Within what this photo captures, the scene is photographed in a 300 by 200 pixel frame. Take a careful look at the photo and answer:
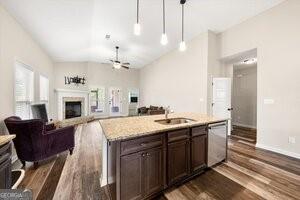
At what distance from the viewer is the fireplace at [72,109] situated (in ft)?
26.0

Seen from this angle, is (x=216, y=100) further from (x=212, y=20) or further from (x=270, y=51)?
(x=212, y=20)

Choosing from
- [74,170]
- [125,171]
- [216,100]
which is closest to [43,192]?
[74,170]

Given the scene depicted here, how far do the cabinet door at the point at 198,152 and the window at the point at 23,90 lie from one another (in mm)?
3874

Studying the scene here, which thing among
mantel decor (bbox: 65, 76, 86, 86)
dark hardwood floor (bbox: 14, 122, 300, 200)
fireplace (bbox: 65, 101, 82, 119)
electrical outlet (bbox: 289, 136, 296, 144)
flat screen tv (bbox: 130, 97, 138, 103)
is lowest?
dark hardwood floor (bbox: 14, 122, 300, 200)

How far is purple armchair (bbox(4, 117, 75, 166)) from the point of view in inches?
102

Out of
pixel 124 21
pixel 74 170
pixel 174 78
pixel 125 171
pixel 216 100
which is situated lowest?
pixel 74 170

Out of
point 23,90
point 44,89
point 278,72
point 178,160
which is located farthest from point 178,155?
point 44,89

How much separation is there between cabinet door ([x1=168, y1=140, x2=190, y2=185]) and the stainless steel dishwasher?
588 millimetres

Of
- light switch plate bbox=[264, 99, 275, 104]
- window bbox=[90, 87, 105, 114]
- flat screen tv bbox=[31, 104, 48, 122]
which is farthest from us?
window bbox=[90, 87, 105, 114]

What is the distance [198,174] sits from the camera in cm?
252

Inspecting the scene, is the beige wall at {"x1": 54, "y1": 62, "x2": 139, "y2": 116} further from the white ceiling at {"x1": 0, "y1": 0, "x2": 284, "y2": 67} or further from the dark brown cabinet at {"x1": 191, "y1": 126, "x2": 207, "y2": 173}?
the dark brown cabinet at {"x1": 191, "y1": 126, "x2": 207, "y2": 173}

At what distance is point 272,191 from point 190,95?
150 inches

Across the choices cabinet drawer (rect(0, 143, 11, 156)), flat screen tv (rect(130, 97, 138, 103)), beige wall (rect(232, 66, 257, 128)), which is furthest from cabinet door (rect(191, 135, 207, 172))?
flat screen tv (rect(130, 97, 138, 103))

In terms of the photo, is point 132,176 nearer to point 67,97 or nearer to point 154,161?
point 154,161
